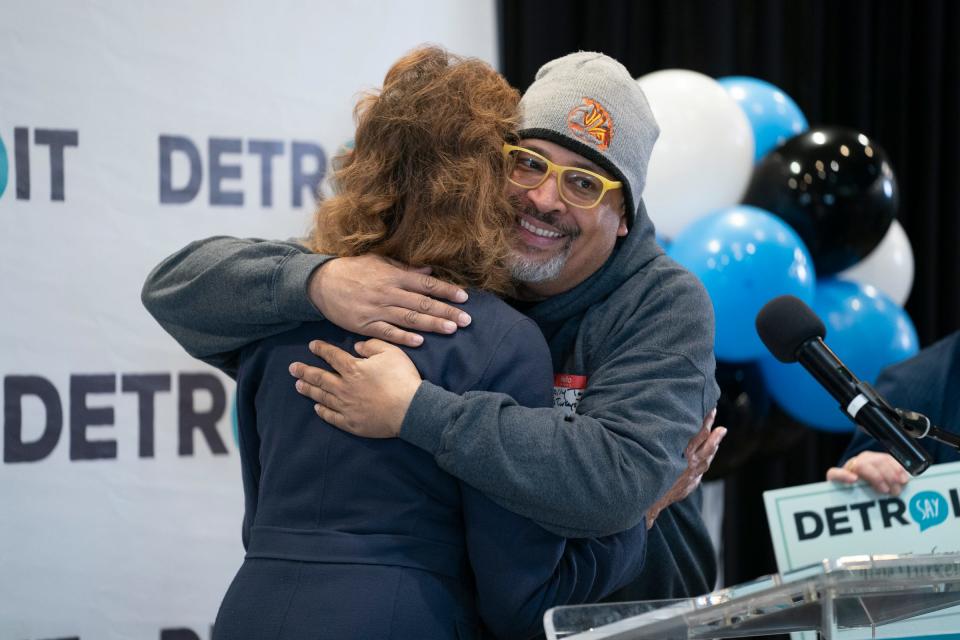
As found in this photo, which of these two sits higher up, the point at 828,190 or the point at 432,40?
the point at 432,40

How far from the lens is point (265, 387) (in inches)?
60.8

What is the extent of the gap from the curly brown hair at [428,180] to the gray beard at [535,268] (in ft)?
0.54

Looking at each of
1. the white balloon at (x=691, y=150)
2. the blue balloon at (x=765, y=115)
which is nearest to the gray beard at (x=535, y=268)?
the white balloon at (x=691, y=150)


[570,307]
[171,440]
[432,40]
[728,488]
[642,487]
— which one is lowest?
[728,488]

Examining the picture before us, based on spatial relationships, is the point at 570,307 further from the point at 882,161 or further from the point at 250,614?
the point at 882,161

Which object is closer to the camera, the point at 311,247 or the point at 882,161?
the point at 311,247

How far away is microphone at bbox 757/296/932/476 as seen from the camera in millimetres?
1327

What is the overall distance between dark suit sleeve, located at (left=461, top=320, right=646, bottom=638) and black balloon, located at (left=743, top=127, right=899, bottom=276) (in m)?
1.55

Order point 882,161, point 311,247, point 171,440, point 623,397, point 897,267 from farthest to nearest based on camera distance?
1. point 897,267
2. point 882,161
3. point 171,440
4. point 311,247
5. point 623,397

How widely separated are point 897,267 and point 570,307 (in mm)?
1778

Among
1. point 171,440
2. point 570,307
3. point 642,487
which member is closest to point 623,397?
point 642,487

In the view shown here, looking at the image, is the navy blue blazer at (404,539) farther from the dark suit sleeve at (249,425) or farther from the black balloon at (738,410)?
the black balloon at (738,410)

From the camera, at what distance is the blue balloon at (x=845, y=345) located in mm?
2826

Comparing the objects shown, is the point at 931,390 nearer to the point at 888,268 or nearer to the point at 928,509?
the point at 928,509
